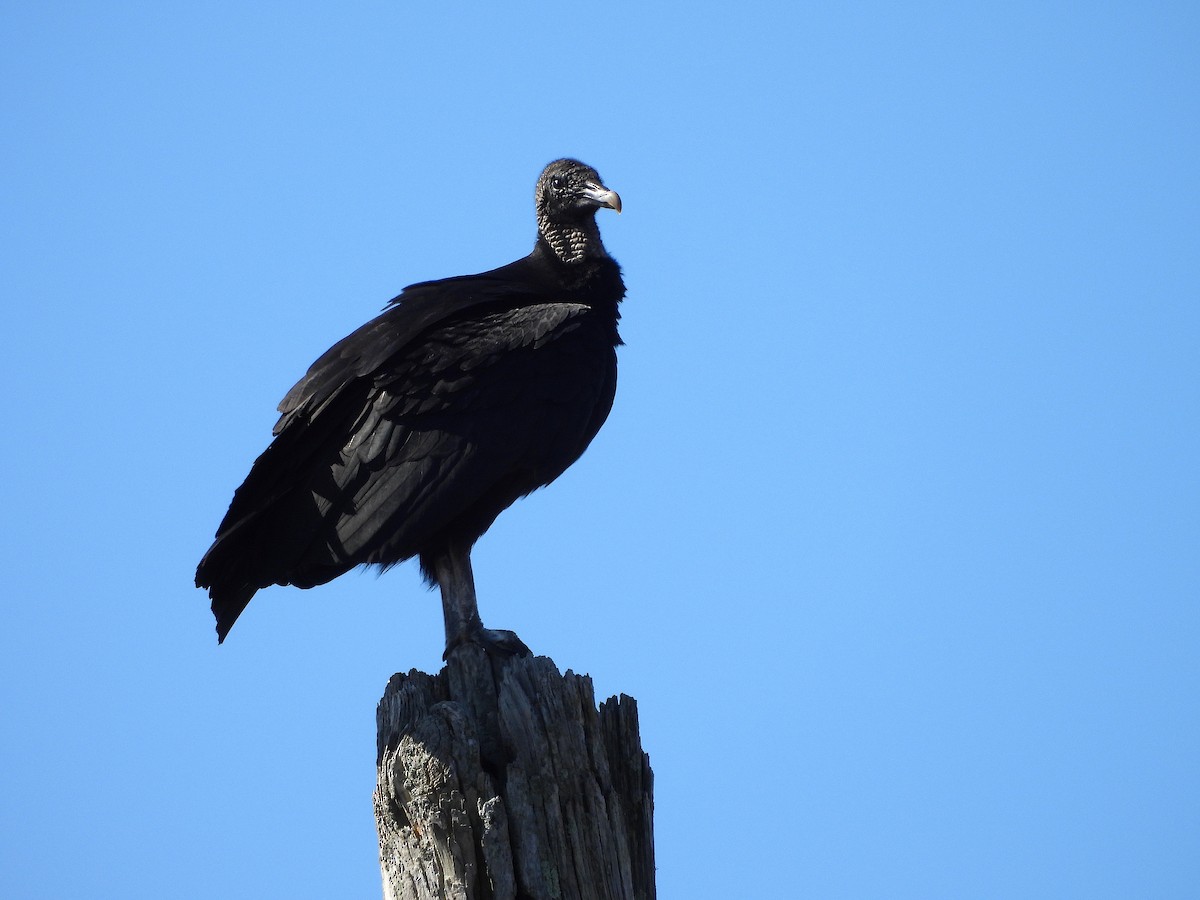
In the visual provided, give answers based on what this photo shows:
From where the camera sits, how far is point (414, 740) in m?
3.22

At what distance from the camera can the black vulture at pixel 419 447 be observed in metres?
4.32

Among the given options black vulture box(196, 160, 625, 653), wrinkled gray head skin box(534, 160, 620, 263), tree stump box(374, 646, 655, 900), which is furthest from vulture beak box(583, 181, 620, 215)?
tree stump box(374, 646, 655, 900)

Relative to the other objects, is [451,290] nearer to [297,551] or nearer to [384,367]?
[384,367]

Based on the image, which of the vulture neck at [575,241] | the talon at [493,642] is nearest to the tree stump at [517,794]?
the talon at [493,642]

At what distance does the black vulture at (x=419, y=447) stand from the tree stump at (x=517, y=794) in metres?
0.94

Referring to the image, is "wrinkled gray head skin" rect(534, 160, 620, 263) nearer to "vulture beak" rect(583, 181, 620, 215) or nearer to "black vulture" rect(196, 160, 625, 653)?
"vulture beak" rect(583, 181, 620, 215)

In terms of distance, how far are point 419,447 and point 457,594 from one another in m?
0.54

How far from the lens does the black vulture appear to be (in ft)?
14.2

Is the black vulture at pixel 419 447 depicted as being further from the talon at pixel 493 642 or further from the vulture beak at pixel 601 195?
the vulture beak at pixel 601 195

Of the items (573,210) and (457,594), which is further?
(573,210)

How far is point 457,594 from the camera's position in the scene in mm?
4559

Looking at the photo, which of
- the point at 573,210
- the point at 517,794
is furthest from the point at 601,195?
the point at 517,794

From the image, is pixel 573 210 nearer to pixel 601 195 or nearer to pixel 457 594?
pixel 601 195

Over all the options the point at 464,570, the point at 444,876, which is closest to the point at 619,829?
the point at 444,876
